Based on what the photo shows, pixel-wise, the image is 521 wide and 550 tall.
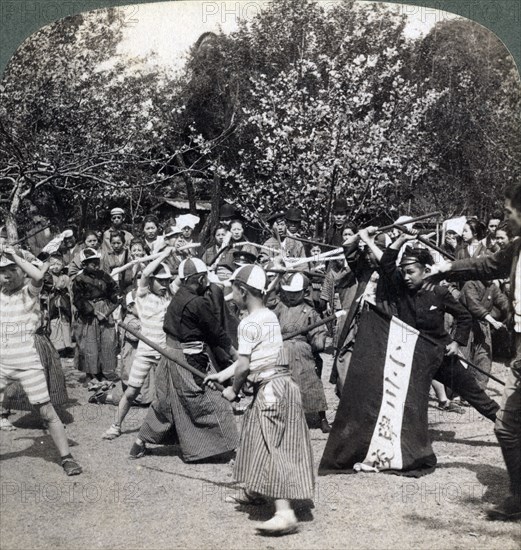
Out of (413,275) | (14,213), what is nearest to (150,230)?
(14,213)

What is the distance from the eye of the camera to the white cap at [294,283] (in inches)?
279

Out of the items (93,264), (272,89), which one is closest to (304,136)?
(272,89)

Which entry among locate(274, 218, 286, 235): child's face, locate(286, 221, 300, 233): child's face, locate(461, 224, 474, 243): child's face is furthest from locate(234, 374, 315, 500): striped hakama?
locate(461, 224, 474, 243): child's face

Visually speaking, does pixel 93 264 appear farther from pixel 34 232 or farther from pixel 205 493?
pixel 205 493

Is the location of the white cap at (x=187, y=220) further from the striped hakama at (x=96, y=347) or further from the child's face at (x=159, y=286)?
the striped hakama at (x=96, y=347)

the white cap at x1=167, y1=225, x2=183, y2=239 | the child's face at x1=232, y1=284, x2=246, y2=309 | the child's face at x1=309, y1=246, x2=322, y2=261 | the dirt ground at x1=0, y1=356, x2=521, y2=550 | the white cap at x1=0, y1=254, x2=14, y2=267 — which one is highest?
the white cap at x1=167, y1=225, x2=183, y2=239

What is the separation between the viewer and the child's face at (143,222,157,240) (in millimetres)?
8047

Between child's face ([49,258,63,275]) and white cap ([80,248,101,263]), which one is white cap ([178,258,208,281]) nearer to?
child's face ([49,258,63,275])

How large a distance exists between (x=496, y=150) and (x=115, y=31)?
4654mm

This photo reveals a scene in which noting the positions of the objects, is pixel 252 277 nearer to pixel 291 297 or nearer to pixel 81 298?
pixel 291 297

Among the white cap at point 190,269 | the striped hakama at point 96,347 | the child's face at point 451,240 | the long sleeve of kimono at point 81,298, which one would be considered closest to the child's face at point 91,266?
the long sleeve of kimono at point 81,298

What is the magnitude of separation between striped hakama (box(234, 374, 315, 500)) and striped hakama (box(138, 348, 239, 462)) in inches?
50.1

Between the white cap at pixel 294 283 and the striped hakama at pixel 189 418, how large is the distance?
4.43 ft

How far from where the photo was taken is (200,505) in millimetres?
4965
